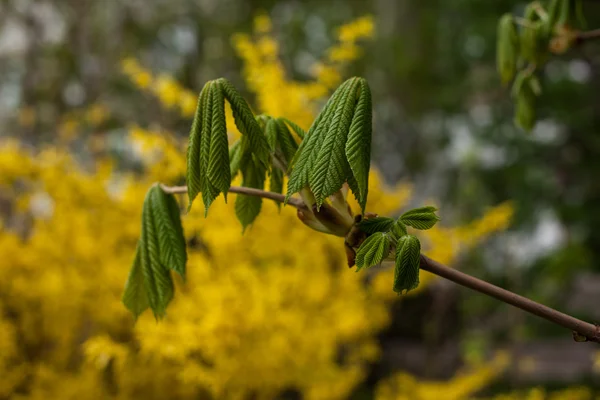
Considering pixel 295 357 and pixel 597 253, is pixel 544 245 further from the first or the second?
pixel 295 357

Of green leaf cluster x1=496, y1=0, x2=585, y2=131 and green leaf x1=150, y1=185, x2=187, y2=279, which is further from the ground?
green leaf cluster x1=496, y1=0, x2=585, y2=131

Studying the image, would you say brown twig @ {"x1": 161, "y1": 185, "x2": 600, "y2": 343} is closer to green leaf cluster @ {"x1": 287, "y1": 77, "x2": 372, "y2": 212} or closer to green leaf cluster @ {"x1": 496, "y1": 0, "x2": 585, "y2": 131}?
green leaf cluster @ {"x1": 287, "y1": 77, "x2": 372, "y2": 212}

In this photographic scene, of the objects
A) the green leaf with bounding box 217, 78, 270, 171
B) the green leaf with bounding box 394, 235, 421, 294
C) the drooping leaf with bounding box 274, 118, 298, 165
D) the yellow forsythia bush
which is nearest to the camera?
the green leaf with bounding box 394, 235, 421, 294

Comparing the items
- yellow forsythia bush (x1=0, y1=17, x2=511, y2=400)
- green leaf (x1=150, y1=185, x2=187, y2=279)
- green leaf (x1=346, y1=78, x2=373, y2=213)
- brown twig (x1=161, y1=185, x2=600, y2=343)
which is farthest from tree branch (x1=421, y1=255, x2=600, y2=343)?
yellow forsythia bush (x1=0, y1=17, x2=511, y2=400)

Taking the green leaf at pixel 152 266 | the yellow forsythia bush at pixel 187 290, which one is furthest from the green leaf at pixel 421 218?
the yellow forsythia bush at pixel 187 290

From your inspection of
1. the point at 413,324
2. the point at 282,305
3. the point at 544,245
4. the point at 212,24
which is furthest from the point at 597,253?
the point at 212,24
